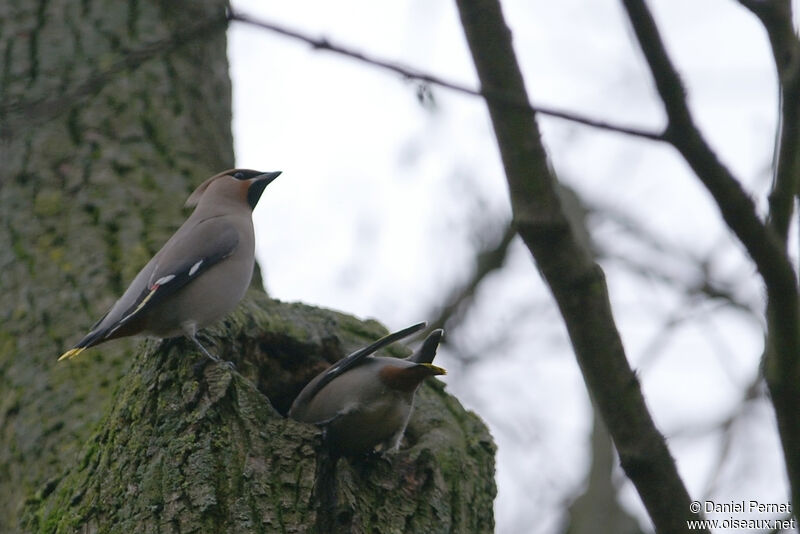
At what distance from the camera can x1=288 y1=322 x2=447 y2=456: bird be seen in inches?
152

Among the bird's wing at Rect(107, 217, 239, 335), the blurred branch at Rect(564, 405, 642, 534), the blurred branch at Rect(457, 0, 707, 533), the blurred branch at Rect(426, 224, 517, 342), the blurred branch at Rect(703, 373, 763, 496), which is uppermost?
the blurred branch at Rect(457, 0, 707, 533)

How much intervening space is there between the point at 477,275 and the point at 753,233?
6033 millimetres

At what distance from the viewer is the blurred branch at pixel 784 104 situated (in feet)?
6.39

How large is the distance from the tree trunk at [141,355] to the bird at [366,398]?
15 centimetres

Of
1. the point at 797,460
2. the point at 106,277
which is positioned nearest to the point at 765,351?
the point at 797,460

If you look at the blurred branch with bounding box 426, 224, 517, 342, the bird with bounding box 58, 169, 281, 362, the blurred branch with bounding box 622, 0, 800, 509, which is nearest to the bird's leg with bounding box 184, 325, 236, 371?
the bird with bounding box 58, 169, 281, 362

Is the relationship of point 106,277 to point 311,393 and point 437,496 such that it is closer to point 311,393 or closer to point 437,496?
point 311,393

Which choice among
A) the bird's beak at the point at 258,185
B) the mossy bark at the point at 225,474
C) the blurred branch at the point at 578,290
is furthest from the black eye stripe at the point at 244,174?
the blurred branch at the point at 578,290

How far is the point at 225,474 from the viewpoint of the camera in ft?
10.9

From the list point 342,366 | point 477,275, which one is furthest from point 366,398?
point 477,275

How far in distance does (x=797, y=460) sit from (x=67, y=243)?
355 cm

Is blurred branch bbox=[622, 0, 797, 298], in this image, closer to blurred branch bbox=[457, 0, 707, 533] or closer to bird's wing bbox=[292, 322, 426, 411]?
blurred branch bbox=[457, 0, 707, 533]

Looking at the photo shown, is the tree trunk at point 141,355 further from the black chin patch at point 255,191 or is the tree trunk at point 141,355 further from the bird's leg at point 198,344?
the black chin patch at point 255,191

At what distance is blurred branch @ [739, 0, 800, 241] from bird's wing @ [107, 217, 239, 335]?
2494 mm
